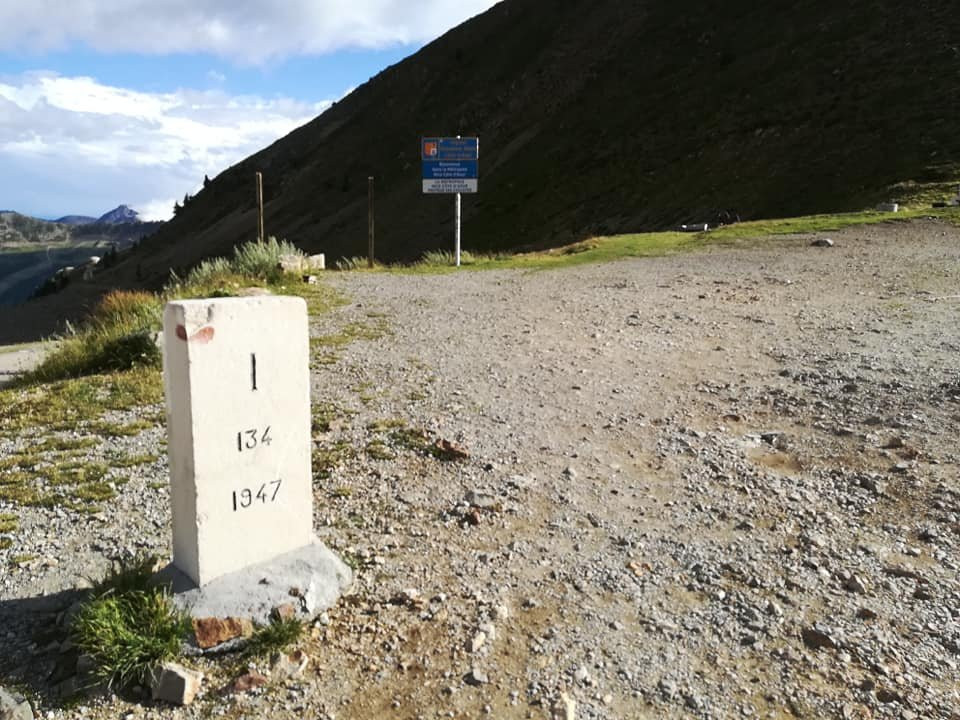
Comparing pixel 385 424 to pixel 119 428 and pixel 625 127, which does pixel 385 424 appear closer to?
pixel 119 428

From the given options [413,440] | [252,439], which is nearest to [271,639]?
[252,439]

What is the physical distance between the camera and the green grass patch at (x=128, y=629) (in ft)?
8.84

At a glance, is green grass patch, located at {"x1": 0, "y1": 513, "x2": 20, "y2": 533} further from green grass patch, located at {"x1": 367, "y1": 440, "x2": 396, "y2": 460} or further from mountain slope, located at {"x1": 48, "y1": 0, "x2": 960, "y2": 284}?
mountain slope, located at {"x1": 48, "y1": 0, "x2": 960, "y2": 284}

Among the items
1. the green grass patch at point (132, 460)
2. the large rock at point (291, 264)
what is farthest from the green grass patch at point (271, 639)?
the large rock at point (291, 264)

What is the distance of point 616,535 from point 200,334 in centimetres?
232

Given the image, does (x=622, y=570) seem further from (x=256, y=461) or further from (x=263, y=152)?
(x=263, y=152)

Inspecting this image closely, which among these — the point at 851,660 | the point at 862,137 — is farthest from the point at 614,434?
the point at 862,137

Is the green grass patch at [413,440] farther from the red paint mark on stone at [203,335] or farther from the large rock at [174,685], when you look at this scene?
the large rock at [174,685]

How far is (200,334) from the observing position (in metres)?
2.82

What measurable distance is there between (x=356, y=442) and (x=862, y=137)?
2591 cm

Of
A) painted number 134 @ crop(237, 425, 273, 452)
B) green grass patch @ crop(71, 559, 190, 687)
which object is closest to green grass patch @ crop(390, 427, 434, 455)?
painted number 134 @ crop(237, 425, 273, 452)

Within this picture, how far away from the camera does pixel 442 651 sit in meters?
2.95

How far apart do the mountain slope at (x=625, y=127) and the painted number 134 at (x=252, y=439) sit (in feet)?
68.1

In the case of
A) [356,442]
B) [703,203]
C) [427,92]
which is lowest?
[356,442]
